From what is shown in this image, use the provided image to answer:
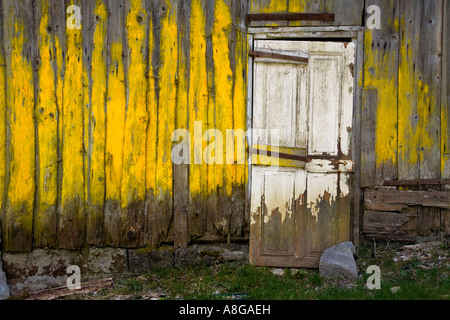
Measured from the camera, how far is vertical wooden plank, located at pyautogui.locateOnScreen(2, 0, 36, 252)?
19.4 ft

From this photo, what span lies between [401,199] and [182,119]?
2916 millimetres

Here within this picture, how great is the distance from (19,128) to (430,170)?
5.18 m

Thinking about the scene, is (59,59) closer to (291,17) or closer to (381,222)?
(291,17)

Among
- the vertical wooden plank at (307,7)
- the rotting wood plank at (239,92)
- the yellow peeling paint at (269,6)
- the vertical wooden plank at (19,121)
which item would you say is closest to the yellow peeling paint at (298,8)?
the vertical wooden plank at (307,7)

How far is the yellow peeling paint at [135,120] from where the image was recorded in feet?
19.3

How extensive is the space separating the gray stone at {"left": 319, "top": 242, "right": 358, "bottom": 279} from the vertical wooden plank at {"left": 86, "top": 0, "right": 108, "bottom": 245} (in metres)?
2.80

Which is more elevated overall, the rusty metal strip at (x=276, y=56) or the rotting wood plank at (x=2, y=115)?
the rusty metal strip at (x=276, y=56)

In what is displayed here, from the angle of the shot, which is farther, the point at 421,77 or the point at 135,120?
the point at 135,120

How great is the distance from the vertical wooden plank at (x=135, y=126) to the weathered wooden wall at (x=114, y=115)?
0.04 ft

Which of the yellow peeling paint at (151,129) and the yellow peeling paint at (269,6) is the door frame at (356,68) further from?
the yellow peeling paint at (151,129)

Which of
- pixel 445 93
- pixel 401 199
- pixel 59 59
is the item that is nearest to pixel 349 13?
pixel 445 93

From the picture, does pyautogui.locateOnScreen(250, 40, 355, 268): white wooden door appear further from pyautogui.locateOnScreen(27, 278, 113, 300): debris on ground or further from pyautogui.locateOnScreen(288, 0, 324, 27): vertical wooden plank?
pyautogui.locateOnScreen(27, 278, 113, 300): debris on ground

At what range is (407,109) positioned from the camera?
5824mm

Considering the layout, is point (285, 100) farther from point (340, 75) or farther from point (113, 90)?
point (113, 90)
